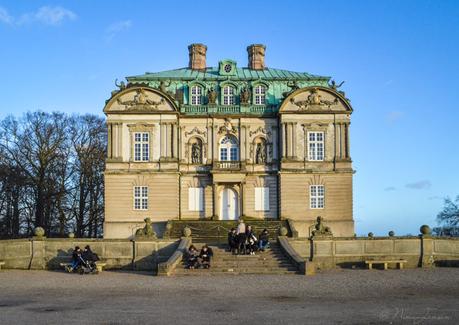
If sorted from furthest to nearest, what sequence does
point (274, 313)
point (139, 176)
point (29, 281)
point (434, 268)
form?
1. point (139, 176)
2. point (434, 268)
3. point (29, 281)
4. point (274, 313)

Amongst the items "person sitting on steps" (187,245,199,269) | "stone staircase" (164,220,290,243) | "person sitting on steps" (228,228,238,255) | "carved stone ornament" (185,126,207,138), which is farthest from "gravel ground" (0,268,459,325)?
"carved stone ornament" (185,126,207,138)

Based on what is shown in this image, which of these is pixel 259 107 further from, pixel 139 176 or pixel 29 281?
pixel 29 281

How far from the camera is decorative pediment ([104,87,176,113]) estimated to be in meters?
45.8

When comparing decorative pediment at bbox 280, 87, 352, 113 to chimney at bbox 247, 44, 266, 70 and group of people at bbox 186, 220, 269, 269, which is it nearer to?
chimney at bbox 247, 44, 266, 70

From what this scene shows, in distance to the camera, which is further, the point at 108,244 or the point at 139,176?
the point at 139,176

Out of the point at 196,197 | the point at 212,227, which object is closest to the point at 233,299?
the point at 212,227

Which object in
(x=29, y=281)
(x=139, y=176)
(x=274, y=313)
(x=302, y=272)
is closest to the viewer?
(x=274, y=313)

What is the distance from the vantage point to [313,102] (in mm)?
46188

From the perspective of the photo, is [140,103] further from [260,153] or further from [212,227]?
[212,227]

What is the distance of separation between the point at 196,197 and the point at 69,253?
14.9 meters

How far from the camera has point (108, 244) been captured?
3250 centimetres

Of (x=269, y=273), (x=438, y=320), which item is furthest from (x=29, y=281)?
(x=438, y=320)

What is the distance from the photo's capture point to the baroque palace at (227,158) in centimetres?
4516

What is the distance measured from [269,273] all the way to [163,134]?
1919 centimetres
